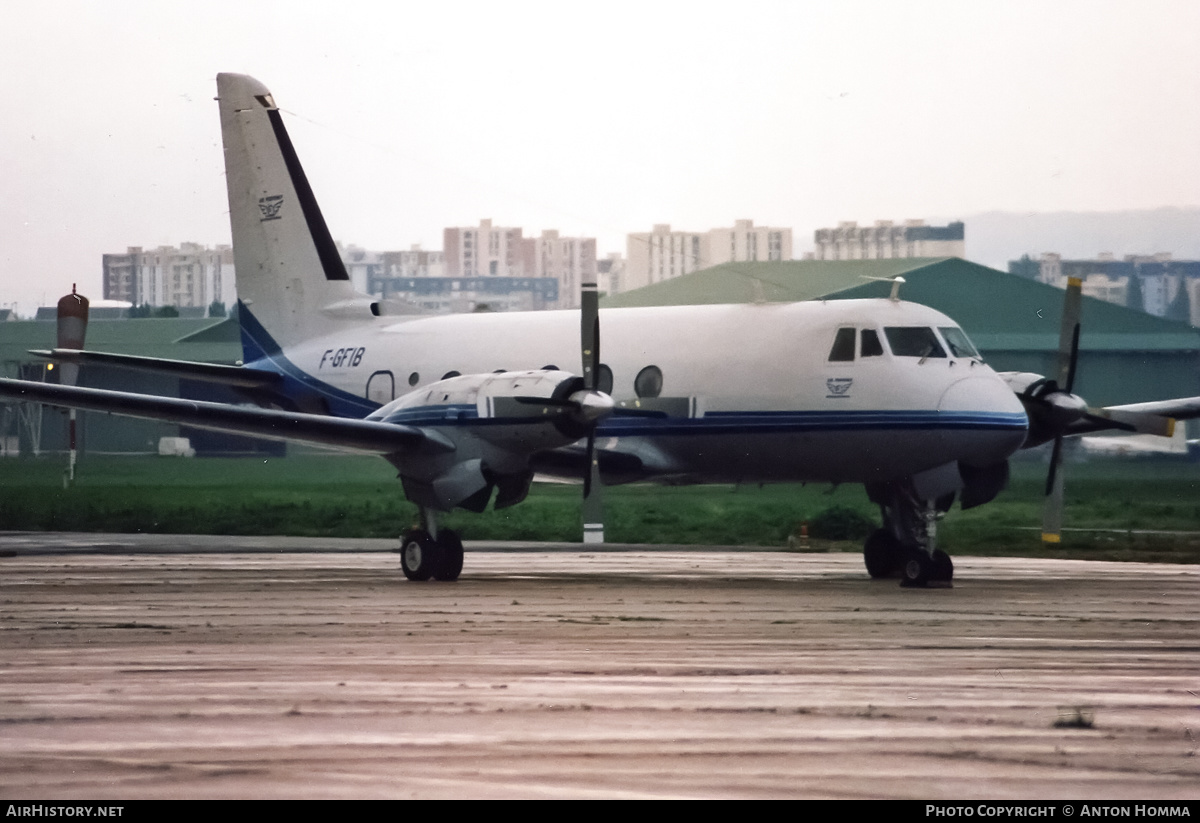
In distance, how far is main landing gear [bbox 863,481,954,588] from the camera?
2047cm

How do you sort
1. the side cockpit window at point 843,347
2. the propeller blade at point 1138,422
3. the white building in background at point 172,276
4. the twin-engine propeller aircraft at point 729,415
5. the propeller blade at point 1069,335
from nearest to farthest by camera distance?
1. the twin-engine propeller aircraft at point 729,415
2. the side cockpit window at point 843,347
3. the propeller blade at point 1069,335
4. the propeller blade at point 1138,422
5. the white building in background at point 172,276

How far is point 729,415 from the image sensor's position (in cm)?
2164

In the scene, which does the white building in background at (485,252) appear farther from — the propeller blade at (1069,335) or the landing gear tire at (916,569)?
the landing gear tire at (916,569)

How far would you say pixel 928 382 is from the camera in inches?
802

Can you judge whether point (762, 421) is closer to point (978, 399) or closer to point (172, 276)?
point (978, 399)

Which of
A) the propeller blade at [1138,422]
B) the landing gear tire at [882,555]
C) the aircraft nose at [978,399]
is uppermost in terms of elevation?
the aircraft nose at [978,399]

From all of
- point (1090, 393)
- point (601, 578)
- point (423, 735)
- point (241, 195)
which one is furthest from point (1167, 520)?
point (423, 735)

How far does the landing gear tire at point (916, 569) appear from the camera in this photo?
2042cm

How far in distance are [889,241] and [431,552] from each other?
1733 centimetres

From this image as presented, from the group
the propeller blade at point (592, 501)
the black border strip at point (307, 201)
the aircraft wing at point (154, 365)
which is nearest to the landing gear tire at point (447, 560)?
the propeller blade at point (592, 501)

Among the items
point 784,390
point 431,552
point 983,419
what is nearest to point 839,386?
point 784,390

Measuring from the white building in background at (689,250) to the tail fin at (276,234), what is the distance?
6122mm
